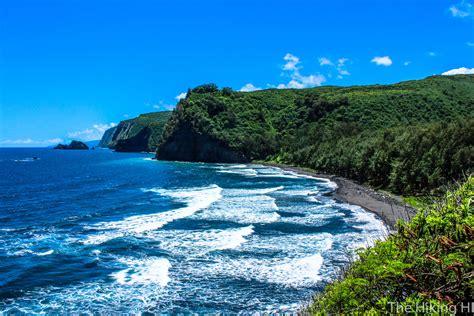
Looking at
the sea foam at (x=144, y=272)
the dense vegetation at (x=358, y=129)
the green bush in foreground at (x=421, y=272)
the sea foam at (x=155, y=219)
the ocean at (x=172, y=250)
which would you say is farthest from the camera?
the dense vegetation at (x=358, y=129)

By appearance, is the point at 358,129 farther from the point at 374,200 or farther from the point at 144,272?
the point at 144,272

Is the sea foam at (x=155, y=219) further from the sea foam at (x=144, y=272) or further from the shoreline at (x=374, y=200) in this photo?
the shoreline at (x=374, y=200)

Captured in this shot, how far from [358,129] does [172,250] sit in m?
100

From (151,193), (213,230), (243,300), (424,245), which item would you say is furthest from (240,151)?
(424,245)

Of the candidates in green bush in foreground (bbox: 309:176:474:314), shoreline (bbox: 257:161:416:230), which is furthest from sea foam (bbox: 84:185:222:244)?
green bush in foreground (bbox: 309:176:474:314)

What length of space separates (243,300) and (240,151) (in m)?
120

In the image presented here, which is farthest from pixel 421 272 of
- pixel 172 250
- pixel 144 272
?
pixel 172 250

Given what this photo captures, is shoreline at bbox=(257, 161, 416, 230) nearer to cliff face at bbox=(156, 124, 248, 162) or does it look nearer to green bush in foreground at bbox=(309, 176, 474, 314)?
green bush in foreground at bbox=(309, 176, 474, 314)

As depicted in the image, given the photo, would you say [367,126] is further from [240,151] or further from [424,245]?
[424,245]

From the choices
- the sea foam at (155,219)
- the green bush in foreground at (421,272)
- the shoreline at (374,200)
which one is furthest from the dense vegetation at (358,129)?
the green bush in foreground at (421,272)

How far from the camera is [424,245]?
10.4 metres

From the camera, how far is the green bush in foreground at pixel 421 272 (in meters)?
8.29

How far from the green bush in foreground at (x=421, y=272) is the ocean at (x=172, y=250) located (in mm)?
10240

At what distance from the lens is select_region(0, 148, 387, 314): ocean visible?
69.6 feet
